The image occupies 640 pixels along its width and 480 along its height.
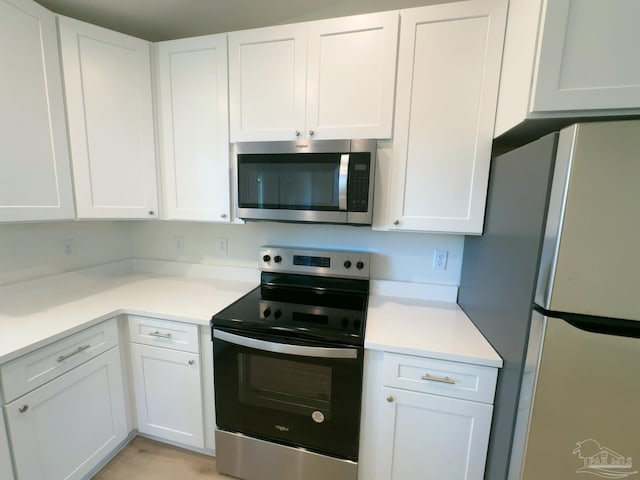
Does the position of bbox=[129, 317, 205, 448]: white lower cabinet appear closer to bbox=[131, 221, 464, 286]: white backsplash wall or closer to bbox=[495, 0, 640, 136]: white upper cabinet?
bbox=[131, 221, 464, 286]: white backsplash wall

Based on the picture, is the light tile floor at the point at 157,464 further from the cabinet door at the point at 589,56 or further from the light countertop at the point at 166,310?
the cabinet door at the point at 589,56

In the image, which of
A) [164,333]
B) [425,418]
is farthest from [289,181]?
[425,418]

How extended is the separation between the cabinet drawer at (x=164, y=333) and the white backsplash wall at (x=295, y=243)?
2.22 ft

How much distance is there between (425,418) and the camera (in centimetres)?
119

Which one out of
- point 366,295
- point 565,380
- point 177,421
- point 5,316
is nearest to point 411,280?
point 366,295

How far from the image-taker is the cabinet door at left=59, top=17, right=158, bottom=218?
4.73 feet

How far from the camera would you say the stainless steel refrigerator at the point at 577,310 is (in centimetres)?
75

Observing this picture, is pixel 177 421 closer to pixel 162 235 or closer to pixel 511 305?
pixel 162 235

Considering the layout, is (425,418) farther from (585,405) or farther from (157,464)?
(157,464)

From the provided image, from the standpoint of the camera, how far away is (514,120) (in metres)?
1.05

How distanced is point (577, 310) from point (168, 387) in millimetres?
1866

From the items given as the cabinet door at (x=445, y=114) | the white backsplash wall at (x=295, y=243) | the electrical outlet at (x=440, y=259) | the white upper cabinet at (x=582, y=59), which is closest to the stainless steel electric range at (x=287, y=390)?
the white backsplash wall at (x=295, y=243)

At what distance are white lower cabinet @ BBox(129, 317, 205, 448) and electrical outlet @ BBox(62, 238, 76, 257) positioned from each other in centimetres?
75

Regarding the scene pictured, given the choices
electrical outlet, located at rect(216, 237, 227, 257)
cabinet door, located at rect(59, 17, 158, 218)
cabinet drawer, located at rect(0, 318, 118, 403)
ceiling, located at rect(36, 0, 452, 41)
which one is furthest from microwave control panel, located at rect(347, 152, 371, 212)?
cabinet drawer, located at rect(0, 318, 118, 403)
